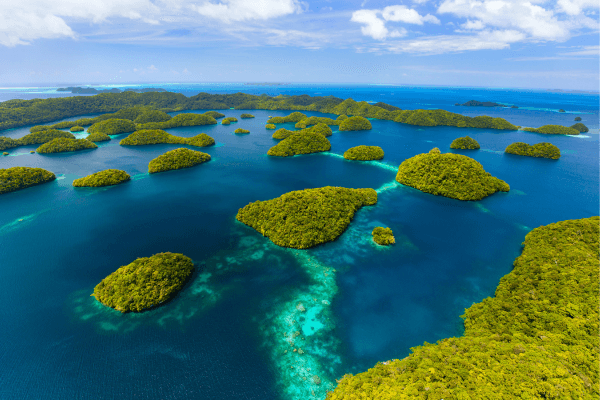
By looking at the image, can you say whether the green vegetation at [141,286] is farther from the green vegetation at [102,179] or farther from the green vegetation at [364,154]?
the green vegetation at [364,154]

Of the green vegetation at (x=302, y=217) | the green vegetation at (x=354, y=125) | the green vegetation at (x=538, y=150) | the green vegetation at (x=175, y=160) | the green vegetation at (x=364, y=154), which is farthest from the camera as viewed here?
the green vegetation at (x=354, y=125)

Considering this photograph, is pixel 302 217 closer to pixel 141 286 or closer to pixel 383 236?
pixel 383 236

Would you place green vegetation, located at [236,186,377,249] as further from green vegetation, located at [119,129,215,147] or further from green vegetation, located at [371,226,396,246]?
green vegetation, located at [119,129,215,147]

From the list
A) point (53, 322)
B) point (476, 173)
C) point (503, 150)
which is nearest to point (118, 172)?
point (53, 322)

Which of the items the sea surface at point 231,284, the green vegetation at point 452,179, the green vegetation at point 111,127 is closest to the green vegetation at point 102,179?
the sea surface at point 231,284

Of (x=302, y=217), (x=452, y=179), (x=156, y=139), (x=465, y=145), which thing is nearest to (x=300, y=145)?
(x=452, y=179)

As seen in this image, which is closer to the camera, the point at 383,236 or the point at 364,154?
the point at 383,236

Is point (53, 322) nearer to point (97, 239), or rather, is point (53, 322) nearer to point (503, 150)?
point (97, 239)
